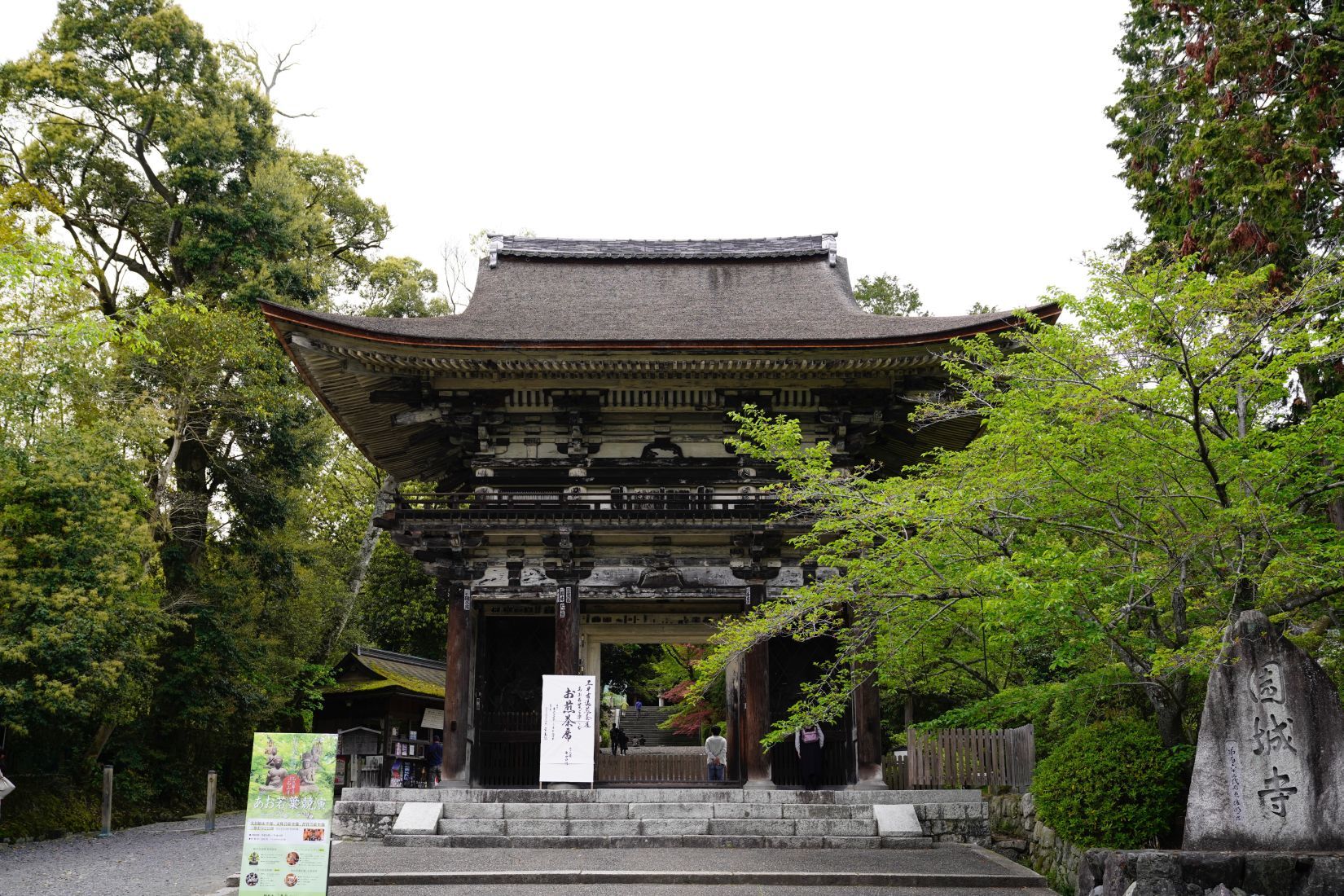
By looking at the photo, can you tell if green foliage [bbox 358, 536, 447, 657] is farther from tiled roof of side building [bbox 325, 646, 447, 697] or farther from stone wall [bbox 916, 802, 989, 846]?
stone wall [bbox 916, 802, 989, 846]

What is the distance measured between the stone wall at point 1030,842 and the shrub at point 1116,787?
0.32 m

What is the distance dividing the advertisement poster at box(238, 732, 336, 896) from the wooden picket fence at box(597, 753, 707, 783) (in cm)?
698

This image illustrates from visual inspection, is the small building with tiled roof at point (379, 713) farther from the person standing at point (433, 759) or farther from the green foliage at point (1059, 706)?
the green foliage at point (1059, 706)

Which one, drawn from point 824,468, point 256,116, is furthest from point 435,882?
point 256,116

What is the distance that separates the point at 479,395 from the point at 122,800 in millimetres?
10942

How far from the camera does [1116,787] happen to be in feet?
25.7

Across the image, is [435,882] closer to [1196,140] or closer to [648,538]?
[648,538]

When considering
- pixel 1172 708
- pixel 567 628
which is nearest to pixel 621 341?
pixel 567 628

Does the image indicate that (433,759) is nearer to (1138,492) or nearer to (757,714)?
(757,714)

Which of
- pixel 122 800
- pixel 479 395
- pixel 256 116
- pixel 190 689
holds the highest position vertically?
pixel 256 116

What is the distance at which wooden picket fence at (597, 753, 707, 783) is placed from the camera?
1412 cm

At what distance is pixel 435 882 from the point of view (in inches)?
344

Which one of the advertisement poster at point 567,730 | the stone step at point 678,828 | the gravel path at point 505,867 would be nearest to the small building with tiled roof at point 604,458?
the advertisement poster at point 567,730

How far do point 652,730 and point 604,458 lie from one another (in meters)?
19.9
